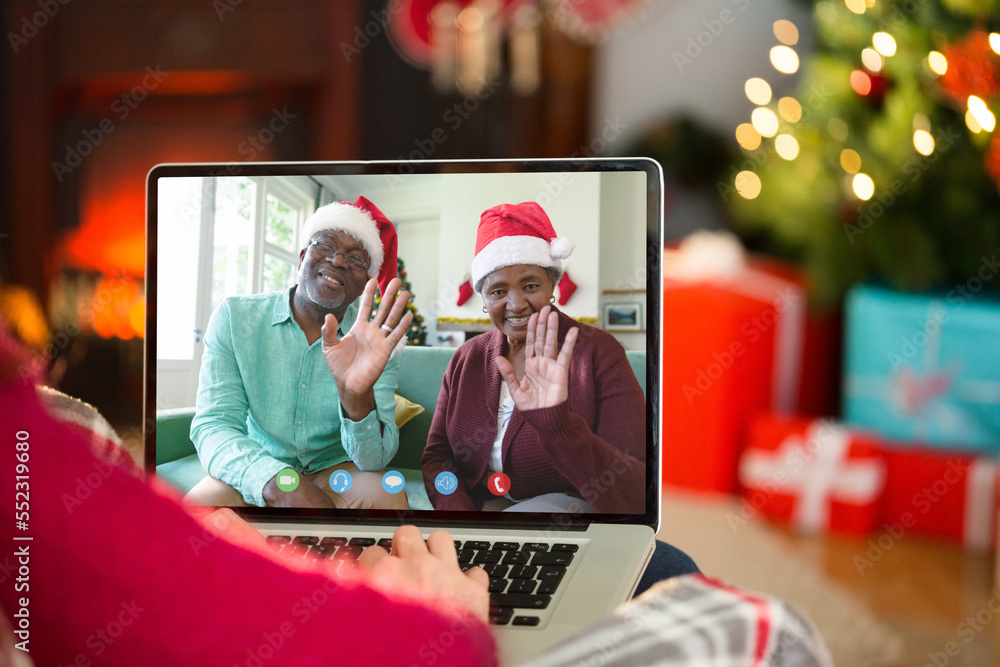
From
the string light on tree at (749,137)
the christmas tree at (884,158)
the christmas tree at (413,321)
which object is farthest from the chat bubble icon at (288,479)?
the string light on tree at (749,137)

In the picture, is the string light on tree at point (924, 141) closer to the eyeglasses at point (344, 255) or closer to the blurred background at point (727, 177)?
the blurred background at point (727, 177)

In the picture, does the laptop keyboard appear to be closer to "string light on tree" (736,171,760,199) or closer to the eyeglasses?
the eyeglasses

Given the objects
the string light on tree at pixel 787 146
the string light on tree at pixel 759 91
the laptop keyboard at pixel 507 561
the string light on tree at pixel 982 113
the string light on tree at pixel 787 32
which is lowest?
the laptop keyboard at pixel 507 561

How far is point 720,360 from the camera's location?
1800 millimetres


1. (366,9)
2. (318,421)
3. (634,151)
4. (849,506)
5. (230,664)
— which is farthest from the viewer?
(366,9)

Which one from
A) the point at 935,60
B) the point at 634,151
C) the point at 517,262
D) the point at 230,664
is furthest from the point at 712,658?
the point at 634,151

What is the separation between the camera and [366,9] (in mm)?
2287

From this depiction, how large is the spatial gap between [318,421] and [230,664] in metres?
0.30

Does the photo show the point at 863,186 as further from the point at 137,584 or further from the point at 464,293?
the point at 137,584

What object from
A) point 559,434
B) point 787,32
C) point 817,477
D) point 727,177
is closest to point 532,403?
point 559,434

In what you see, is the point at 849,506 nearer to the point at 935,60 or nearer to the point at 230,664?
the point at 935,60

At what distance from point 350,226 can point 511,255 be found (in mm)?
126

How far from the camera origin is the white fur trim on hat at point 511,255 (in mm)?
581

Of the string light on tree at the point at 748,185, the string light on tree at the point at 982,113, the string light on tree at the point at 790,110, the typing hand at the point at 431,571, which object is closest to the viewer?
the typing hand at the point at 431,571
